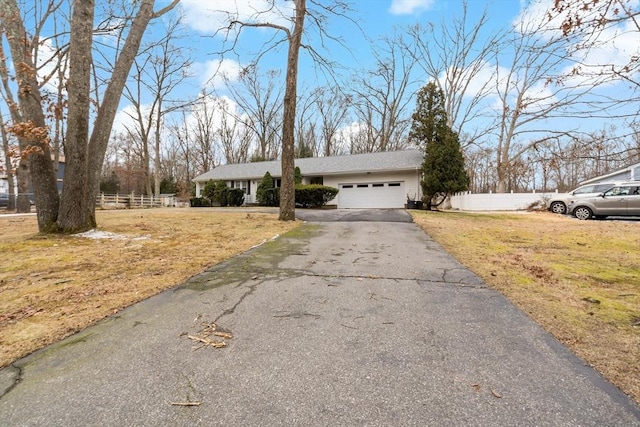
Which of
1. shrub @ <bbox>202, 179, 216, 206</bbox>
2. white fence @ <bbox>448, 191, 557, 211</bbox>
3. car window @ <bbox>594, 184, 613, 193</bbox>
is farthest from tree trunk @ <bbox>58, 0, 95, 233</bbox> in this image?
car window @ <bbox>594, 184, 613, 193</bbox>

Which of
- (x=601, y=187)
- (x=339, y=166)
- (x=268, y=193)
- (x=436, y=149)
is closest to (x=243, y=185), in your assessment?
(x=268, y=193)

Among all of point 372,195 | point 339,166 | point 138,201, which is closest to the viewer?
point 372,195

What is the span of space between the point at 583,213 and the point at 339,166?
13996mm

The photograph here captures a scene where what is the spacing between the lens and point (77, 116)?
23.8 ft

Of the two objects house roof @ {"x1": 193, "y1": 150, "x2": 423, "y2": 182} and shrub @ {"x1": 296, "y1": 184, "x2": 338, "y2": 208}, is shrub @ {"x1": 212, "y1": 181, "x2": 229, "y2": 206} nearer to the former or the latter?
house roof @ {"x1": 193, "y1": 150, "x2": 423, "y2": 182}

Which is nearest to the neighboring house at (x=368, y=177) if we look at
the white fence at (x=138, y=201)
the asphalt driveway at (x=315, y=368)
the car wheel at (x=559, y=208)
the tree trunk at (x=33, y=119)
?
the car wheel at (x=559, y=208)

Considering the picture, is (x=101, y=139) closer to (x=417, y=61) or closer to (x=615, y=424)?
(x=615, y=424)

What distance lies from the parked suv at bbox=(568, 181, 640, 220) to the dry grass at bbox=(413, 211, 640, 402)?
20.2 feet

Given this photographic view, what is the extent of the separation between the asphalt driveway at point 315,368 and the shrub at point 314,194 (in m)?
16.1

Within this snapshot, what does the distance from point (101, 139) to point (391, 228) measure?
7990mm

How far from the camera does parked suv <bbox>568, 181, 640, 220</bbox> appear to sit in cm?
1295

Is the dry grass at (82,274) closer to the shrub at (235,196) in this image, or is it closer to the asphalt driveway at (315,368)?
the asphalt driveway at (315,368)

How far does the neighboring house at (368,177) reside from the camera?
20.8 metres

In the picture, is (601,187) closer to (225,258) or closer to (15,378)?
(225,258)
